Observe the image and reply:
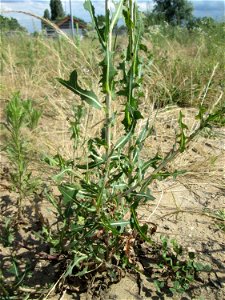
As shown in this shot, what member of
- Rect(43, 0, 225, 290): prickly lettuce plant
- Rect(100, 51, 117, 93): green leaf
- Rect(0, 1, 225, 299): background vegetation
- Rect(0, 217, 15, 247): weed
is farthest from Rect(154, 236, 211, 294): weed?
Rect(100, 51, 117, 93): green leaf

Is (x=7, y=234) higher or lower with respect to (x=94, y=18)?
lower

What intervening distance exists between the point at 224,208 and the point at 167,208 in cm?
31

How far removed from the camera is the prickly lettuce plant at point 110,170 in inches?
36.7

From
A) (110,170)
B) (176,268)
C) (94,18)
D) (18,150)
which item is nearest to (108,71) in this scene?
(94,18)

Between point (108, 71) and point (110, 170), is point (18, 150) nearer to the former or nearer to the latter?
point (110, 170)

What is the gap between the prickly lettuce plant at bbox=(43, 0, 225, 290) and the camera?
3.06 ft

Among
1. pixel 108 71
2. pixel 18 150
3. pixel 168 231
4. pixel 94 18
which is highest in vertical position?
pixel 94 18

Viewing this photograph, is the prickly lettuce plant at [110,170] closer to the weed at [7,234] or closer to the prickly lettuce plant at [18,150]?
the weed at [7,234]

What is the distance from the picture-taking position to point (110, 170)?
1139 millimetres

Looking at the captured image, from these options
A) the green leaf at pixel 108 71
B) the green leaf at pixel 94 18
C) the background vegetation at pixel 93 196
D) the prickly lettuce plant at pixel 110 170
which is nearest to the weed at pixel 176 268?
the background vegetation at pixel 93 196

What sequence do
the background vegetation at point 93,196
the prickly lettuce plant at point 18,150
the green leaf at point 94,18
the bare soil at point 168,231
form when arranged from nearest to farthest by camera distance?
the green leaf at point 94,18, the background vegetation at point 93,196, the bare soil at point 168,231, the prickly lettuce plant at point 18,150

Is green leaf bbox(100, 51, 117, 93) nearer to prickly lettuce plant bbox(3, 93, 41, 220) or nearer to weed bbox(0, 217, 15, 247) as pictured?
prickly lettuce plant bbox(3, 93, 41, 220)

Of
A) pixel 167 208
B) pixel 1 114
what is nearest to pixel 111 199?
pixel 167 208

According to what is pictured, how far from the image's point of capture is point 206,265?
1.37 meters
